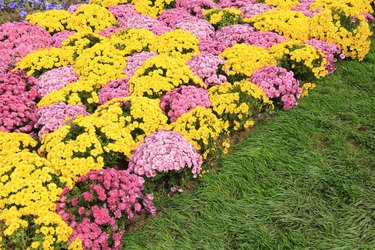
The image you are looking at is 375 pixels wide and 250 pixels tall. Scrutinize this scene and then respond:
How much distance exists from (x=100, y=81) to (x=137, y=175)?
255 cm

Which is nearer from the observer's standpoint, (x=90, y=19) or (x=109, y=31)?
(x=109, y=31)

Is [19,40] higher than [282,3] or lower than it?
higher

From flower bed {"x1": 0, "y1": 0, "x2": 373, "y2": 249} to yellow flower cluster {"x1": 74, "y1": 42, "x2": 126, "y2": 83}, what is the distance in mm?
20

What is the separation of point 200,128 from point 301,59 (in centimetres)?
280

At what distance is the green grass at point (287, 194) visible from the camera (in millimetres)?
5391

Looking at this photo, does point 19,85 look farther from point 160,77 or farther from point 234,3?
point 234,3

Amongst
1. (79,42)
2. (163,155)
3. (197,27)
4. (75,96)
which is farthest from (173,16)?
(163,155)

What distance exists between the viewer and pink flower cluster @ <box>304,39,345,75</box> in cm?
858

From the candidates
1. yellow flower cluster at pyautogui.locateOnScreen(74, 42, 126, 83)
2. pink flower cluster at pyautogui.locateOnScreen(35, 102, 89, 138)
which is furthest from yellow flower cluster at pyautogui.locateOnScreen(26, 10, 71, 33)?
pink flower cluster at pyautogui.locateOnScreen(35, 102, 89, 138)

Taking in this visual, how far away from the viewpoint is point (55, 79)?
7805 mm

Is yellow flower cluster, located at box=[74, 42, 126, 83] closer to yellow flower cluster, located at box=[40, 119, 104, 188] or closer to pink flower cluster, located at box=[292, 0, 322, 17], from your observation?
yellow flower cluster, located at box=[40, 119, 104, 188]

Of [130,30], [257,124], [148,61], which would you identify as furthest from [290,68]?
[130,30]

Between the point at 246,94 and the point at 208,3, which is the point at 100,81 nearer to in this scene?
the point at 246,94

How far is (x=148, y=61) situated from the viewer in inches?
298
